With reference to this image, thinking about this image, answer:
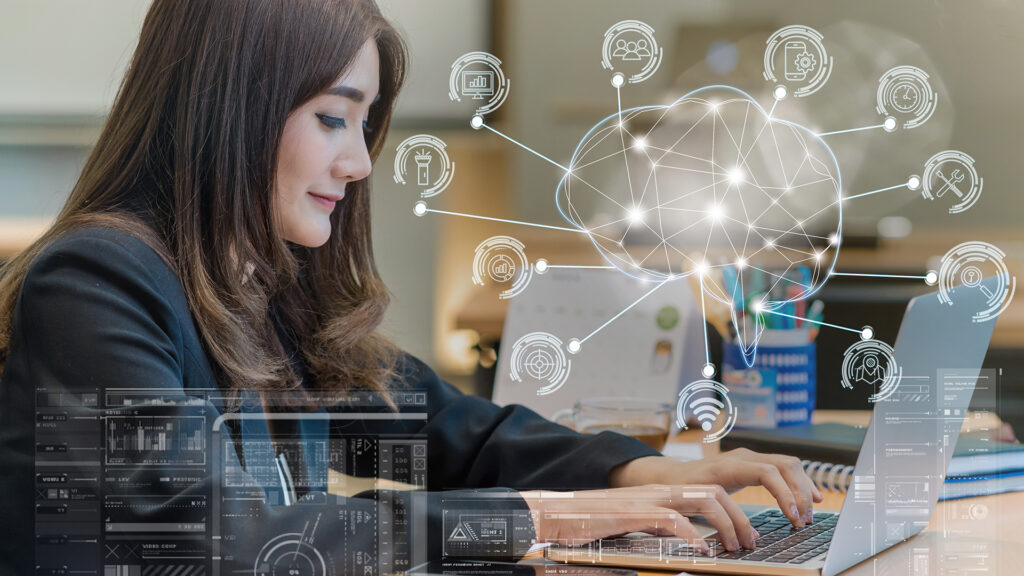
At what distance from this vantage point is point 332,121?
0.85 meters

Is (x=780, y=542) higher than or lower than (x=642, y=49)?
lower

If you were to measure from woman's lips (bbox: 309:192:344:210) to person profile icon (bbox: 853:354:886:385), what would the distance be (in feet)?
1.90

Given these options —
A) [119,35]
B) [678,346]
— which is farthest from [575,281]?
[119,35]

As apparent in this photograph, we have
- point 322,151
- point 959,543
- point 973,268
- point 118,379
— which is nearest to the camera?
point 118,379

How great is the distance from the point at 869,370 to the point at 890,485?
231mm

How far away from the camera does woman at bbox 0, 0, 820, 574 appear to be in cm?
68

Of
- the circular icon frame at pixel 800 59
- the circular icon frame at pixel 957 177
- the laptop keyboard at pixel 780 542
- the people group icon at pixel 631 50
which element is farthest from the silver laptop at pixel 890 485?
the people group icon at pixel 631 50

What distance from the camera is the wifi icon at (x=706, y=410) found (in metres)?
0.98

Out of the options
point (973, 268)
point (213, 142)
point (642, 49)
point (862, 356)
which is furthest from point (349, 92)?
point (973, 268)

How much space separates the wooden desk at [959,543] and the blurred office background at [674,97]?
0.20m

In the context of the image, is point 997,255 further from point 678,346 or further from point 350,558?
point 350,558

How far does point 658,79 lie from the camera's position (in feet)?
3.41

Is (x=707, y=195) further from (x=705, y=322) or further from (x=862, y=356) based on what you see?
(x=862, y=356)

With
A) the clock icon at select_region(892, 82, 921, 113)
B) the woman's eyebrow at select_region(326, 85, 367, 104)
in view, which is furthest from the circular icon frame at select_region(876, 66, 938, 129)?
the woman's eyebrow at select_region(326, 85, 367, 104)
